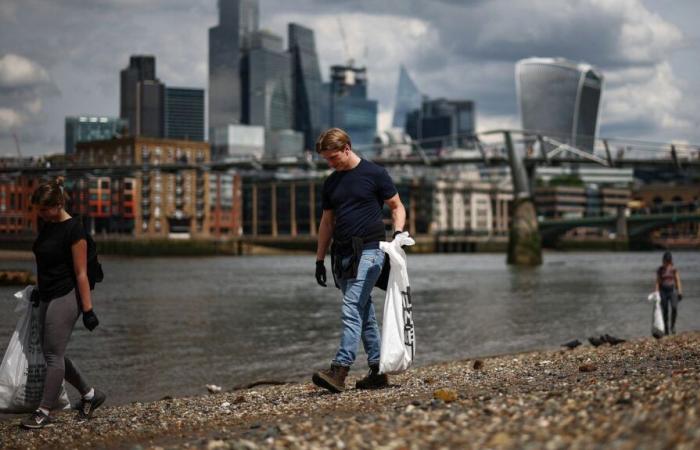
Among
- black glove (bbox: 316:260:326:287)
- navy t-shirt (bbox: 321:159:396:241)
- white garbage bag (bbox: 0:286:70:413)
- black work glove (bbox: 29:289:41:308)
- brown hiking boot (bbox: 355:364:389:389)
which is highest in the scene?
navy t-shirt (bbox: 321:159:396:241)

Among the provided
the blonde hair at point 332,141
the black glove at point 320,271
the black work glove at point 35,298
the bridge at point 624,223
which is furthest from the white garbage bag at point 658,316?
the bridge at point 624,223

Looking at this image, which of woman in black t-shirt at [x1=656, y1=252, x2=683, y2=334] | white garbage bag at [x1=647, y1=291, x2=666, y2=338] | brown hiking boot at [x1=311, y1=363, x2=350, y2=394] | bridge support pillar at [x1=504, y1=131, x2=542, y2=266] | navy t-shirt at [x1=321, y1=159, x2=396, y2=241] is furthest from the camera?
bridge support pillar at [x1=504, y1=131, x2=542, y2=266]

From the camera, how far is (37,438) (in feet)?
26.9

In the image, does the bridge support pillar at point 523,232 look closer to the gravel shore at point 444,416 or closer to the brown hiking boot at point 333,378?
the gravel shore at point 444,416

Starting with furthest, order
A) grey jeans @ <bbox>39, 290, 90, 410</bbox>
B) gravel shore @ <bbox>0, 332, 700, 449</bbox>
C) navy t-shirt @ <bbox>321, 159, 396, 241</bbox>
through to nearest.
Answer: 1. navy t-shirt @ <bbox>321, 159, 396, 241</bbox>
2. grey jeans @ <bbox>39, 290, 90, 410</bbox>
3. gravel shore @ <bbox>0, 332, 700, 449</bbox>

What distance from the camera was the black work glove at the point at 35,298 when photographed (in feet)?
27.1

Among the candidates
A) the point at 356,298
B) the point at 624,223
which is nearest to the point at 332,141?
the point at 356,298

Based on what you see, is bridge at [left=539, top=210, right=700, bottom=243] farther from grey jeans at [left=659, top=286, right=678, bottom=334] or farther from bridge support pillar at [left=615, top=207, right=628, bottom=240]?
grey jeans at [left=659, top=286, right=678, bottom=334]

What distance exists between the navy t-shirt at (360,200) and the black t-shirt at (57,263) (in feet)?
6.87

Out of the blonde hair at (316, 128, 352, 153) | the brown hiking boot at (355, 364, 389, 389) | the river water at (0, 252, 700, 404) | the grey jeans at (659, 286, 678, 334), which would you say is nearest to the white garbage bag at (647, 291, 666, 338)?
the grey jeans at (659, 286, 678, 334)

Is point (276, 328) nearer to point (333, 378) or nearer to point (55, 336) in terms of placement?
point (333, 378)

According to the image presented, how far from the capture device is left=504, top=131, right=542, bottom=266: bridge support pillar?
9525 cm

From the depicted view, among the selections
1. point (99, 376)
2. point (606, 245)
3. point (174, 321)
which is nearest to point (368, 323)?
point (99, 376)

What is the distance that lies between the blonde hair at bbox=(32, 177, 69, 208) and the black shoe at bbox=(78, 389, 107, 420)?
1732 millimetres
